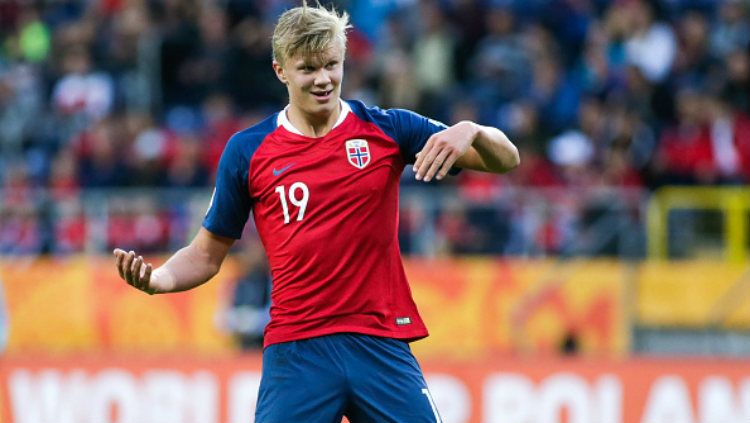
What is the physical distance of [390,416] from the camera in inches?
203

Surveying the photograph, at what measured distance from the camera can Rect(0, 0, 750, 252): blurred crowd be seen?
13.7 m

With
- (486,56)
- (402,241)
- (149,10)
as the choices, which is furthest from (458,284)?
(149,10)

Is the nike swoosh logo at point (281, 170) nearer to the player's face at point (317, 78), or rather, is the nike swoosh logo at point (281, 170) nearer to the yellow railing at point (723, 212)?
the player's face at point (317, 78)

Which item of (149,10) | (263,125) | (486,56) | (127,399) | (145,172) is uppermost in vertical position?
(149,10)

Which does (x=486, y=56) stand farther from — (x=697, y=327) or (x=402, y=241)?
(x=697, y=327)

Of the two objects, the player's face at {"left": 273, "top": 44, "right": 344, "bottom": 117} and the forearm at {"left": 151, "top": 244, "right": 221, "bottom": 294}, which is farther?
the forearm at {"left": 151, "top": 244, "right": 221, "bottom": 294}

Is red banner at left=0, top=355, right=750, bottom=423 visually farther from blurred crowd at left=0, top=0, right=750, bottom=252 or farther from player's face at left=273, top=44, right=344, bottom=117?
player's face at left=273, top=44, right=344, bottom=117

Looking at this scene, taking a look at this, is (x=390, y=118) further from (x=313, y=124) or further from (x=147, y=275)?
(x=147, y=275)

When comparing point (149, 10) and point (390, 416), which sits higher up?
point (149, 10)

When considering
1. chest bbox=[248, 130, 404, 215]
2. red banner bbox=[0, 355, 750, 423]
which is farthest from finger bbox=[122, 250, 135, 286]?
red banner bbox=[0, 355, 750, 423]

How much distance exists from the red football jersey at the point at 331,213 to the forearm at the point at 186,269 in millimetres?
216

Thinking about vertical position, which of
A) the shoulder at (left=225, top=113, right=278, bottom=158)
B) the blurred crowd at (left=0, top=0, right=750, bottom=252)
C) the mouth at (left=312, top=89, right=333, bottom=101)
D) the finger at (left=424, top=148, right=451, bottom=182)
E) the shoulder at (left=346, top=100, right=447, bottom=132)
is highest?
the blurred crowd at (left=0, top=0, right=750, bottom=252)

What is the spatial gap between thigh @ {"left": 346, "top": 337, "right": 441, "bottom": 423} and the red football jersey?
77mm

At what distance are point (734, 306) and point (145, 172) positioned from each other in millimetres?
6081
